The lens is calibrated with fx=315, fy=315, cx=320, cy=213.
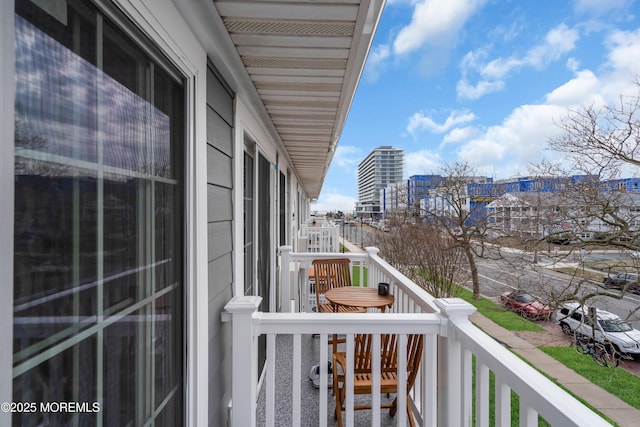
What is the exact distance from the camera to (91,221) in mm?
724

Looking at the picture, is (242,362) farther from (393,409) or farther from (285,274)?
(285,274)

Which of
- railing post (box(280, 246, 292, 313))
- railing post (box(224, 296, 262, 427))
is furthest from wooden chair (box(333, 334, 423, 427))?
railing post (box(280, 246, 292, 313))

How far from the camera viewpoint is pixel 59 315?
62 cm

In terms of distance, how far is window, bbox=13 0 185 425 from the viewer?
574 mm

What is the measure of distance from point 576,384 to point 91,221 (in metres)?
8.95

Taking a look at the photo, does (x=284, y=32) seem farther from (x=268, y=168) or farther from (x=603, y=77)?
(x=603, y=77)

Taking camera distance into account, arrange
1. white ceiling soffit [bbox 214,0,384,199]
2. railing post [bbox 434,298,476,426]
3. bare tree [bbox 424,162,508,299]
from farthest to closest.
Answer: bare tree [bbox 424,162,508,299] → railing post [bbox 434,298,476,426] → white ceiling soffit [bbox 214,0,384,199]

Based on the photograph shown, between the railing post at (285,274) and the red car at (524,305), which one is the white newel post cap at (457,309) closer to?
the railing post at (285,274)

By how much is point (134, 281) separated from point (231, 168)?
3.58ft

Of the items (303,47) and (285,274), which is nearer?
(303,47)

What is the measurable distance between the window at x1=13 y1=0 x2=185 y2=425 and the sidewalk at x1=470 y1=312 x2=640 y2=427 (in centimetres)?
769

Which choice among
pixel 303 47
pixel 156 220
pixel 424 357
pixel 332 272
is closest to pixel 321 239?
pixel 332 272

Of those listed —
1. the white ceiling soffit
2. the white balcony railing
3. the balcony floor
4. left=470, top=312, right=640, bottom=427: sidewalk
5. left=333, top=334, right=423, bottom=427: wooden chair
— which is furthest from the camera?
the white balcony railing

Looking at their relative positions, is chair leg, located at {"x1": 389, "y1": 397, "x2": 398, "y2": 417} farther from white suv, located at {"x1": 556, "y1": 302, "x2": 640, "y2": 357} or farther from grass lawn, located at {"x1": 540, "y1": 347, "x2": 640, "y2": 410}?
grass lawn, located at {"x1": 540, "y1": 347, "x2": 640, "y2": 410}
